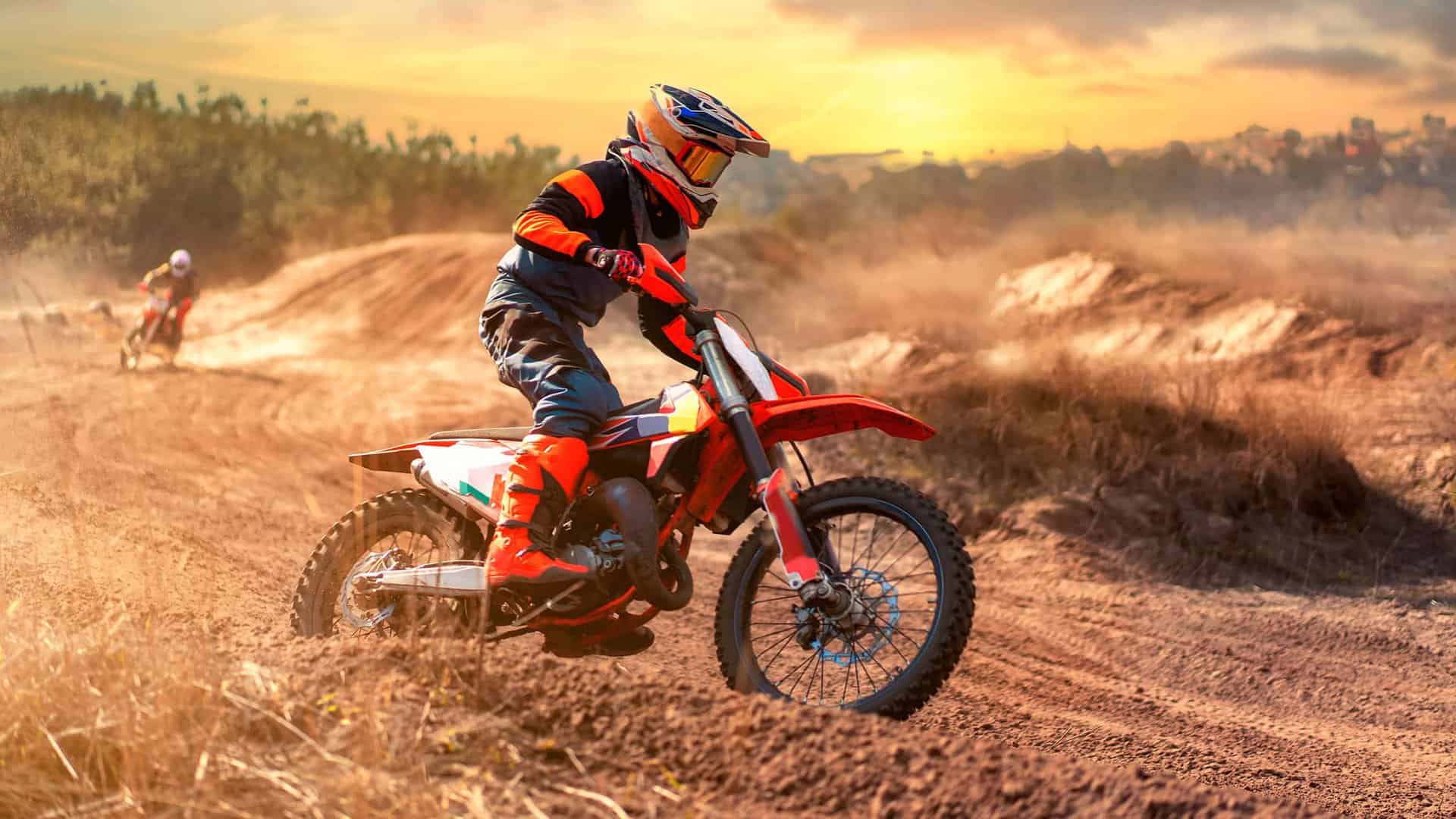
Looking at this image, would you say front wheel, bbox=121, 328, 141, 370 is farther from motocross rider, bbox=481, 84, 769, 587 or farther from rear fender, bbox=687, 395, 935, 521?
rear fender, bbox=687, 395, 935, 521

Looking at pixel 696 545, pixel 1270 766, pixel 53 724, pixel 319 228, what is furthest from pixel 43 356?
pixel 1270 766

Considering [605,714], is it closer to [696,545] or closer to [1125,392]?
[696,545]

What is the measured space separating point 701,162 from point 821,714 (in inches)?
87.3

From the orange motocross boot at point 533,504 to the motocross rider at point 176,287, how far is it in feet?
48.9

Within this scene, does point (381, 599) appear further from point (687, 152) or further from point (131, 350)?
point (131, 350)

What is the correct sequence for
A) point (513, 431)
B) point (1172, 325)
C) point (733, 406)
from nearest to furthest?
1. point (733, 406)
2. point (513, 431)
3. point (1172, 325)

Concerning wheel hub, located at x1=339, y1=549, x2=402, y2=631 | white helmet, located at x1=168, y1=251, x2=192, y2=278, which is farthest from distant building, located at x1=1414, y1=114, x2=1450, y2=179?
wheel hub, located at x1=339, y1=549, x2=402, y2=631

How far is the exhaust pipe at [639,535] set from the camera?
4.44 meters

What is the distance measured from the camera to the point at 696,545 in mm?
9578

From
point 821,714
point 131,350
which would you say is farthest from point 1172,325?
point 131,350

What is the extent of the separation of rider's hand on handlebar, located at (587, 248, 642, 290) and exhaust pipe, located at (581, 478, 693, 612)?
754 mm

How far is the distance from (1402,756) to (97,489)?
8.42 meters

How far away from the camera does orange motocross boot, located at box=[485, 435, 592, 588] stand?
4520 mm

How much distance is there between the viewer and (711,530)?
4461 mm
